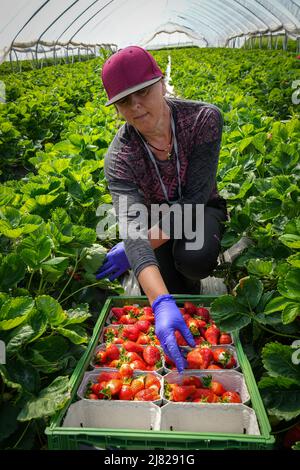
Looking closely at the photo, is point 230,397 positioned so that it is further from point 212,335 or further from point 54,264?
point 54,264

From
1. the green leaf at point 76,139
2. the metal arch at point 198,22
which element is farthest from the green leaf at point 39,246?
the metal arch at point 198,22

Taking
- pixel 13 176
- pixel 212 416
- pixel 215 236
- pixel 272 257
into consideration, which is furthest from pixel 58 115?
pixel 212 416

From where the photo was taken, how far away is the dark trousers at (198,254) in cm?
319

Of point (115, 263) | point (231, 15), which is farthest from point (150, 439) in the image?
point (231, 15)

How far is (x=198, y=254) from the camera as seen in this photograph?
10.4 ft

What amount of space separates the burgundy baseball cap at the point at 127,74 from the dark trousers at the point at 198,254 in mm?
1090

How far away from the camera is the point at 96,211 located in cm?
344

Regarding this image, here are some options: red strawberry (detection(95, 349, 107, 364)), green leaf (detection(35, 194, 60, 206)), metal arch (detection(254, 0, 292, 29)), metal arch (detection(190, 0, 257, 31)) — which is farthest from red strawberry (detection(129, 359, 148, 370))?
metal arch (detection(190, 0, 257, 31))

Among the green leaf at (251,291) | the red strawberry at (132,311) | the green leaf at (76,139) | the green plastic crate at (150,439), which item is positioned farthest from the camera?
the green leaf at (76,139)

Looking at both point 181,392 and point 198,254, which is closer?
point 181,392

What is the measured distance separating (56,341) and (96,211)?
1.53 m

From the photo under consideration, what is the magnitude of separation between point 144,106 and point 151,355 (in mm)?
1297

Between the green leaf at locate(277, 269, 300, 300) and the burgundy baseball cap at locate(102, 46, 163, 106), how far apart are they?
4.01 feet

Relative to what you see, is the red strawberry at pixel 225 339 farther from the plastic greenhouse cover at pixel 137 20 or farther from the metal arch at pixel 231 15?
the metal arch at pixel 231 15
